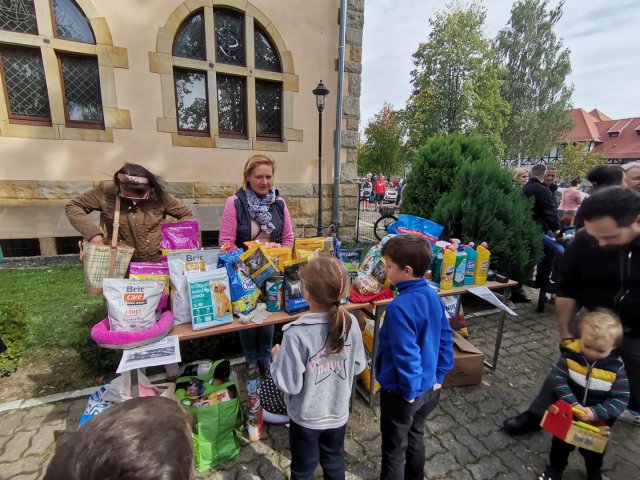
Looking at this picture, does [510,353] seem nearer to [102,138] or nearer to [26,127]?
[102,138]

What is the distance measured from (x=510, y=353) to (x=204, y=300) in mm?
3494

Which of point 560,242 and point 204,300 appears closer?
point 204,300

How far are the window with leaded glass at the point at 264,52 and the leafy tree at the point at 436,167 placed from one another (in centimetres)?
418

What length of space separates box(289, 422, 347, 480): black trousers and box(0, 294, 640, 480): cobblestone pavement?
1.55 ft

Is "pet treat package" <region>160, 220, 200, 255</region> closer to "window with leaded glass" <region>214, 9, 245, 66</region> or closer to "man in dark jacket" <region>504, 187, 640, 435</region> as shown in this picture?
"man in dark jacket" <region>504, 187, 640, 435</region>

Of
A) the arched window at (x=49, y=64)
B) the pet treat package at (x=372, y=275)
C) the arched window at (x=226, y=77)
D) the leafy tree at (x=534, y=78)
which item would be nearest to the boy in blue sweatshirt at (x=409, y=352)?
the pet treat package at (x=372, y=275)

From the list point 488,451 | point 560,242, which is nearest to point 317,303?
point 488,451

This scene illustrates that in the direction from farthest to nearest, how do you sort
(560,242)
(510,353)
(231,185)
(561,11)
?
(561,11) → (231,185) → (560,242) → (510,353)

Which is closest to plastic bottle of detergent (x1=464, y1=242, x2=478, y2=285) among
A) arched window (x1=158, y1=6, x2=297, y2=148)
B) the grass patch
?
the grass patch

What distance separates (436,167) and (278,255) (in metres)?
3.63

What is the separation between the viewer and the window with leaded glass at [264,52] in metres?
6.91

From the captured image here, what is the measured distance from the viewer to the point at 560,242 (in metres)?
4.99

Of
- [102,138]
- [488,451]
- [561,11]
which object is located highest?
[561,11]

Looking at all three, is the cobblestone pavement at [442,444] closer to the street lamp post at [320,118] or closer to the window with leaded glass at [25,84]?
the street lamp post at [320,118]
